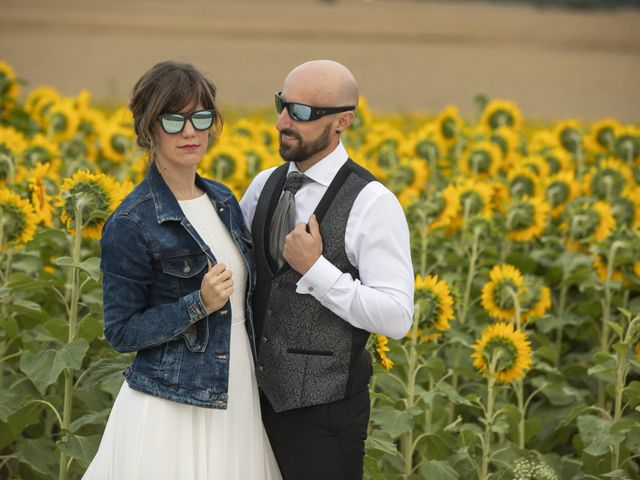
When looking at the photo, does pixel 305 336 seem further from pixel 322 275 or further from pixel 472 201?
pixel 472 201

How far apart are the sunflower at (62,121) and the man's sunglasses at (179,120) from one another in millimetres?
3388

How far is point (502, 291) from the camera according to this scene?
3998mm

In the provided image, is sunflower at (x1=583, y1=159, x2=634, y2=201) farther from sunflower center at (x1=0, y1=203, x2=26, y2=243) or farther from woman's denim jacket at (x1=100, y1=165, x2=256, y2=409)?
woman's denim jacket at (x1=100, y1=165, x2=256, y2=409)

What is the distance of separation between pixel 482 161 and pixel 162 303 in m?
3.44

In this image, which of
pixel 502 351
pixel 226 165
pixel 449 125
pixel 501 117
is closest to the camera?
pixel 502 351

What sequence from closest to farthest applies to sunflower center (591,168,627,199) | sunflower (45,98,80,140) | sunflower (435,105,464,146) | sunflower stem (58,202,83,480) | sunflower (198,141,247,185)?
sunflower stem (58,202,83,480)
sunflower (198,141,247,185)
sunflower center (591,168,627,199)
sunflower (45,98,80,140)
sunflower (435,105,464,146)

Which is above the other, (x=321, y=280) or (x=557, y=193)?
(x=557, y=193)

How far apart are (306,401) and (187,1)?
2826cm

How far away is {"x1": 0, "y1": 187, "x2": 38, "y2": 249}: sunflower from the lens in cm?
374

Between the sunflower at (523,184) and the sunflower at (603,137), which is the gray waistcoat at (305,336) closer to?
the sunflower at (523,184)

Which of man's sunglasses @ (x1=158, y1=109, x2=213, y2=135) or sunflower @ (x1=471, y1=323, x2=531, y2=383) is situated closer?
man's sunglasses @ (x1=158, y1=109, x2=213, y2=135)

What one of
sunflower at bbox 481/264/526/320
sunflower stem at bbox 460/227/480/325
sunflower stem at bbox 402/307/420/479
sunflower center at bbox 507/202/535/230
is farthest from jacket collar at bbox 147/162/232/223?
sunflower center at bbox 507/202/535/230

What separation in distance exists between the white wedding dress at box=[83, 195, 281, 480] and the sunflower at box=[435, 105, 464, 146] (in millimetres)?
3858

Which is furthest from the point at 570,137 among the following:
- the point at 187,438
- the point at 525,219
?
the point at 187,438
